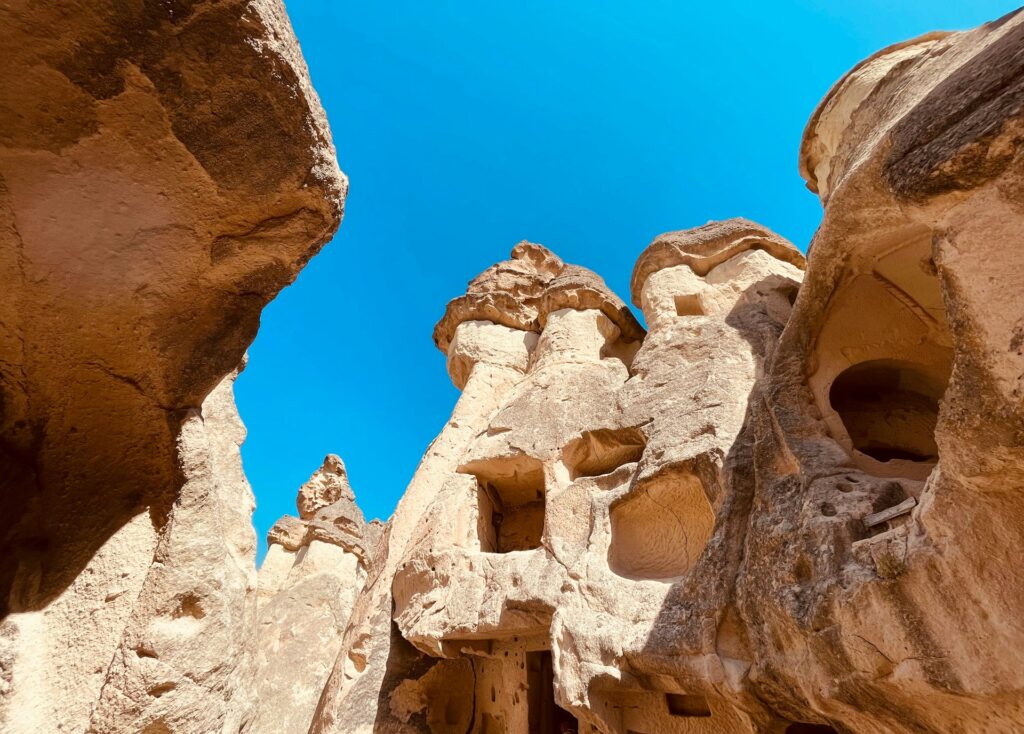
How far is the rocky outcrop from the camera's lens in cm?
789

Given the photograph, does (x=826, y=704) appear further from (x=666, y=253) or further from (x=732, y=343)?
(x=666, y=253)

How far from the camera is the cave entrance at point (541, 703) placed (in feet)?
18.5

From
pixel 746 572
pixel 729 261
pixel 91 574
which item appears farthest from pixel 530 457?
pixel 91 574

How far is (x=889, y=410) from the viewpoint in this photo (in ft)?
18.4

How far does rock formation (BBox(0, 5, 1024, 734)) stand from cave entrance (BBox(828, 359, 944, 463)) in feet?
0.09

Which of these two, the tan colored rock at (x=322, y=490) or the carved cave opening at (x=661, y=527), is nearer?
the carved cave opening at (x=661, y=527)

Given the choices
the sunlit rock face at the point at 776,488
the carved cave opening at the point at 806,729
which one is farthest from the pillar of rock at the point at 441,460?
the carved cave opening at the point at 806,729

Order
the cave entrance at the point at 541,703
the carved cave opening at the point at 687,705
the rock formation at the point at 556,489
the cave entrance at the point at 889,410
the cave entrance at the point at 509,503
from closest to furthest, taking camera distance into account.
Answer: the rock formation at the point at 556,489, the carved cave opening at the point at 687,705, the cave entrance at the point at 889,410, the cave entrance at the point at 541,703, the cave entrance at the point at 509,503

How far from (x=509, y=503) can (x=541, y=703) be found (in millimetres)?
2518

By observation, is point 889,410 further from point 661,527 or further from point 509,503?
point 509,503

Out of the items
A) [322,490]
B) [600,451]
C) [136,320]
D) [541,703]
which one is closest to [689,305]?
[600,451]

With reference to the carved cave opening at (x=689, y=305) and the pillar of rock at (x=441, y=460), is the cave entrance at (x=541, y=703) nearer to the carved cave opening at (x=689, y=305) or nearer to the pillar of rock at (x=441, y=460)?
the pillar of rock at (x=441, y=460)

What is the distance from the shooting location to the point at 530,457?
664 centimetres

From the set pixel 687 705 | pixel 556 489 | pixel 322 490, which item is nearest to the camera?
pixel 687 705
